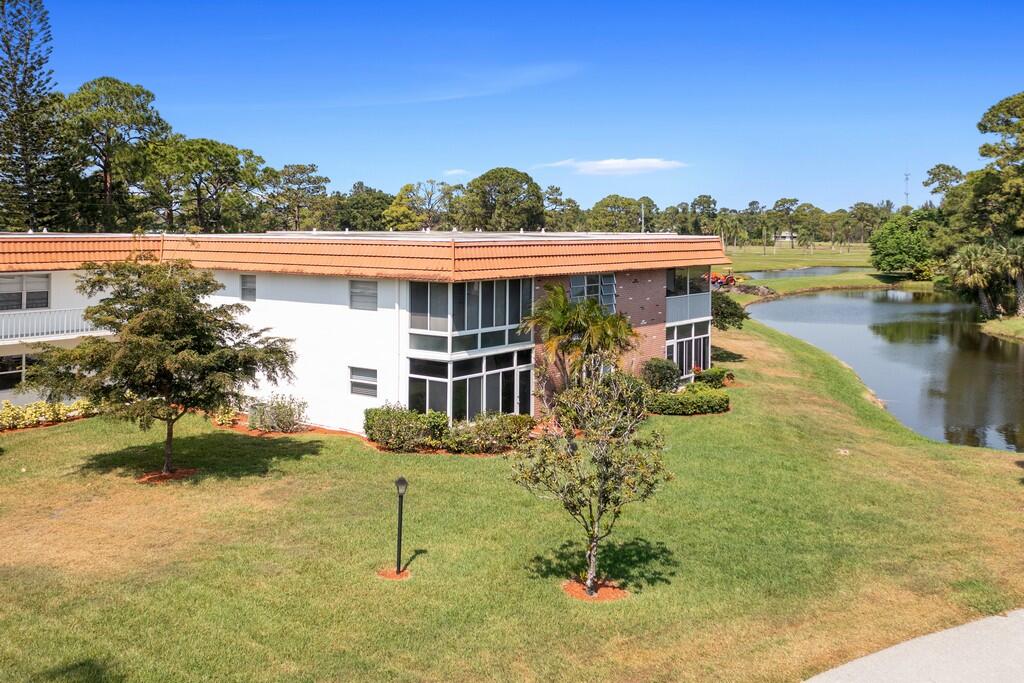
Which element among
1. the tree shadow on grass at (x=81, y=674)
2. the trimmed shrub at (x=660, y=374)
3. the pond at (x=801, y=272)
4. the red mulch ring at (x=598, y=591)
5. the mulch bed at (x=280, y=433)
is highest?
the pond at (x=801, y=272)

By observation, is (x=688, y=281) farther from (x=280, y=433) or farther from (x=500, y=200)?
(x=500, y=200)

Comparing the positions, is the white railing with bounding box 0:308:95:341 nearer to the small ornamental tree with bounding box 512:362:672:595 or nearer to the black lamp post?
the black lamp post

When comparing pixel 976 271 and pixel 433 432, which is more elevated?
pixel 976 271

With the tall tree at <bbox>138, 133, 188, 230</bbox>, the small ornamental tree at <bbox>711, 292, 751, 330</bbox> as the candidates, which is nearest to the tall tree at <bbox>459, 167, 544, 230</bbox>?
the tall tree at <bbox>138, 133, 188, 230</bbox>

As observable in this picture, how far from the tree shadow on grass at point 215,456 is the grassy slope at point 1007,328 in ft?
172

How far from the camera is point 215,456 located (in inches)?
863

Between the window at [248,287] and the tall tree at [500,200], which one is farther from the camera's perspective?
the tall tree at [500,200]

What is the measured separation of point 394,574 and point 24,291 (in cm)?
1810

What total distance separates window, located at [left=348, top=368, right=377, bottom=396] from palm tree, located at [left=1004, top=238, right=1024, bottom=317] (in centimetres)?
5687

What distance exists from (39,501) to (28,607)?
5882 millimetres

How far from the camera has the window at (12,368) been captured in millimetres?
25547

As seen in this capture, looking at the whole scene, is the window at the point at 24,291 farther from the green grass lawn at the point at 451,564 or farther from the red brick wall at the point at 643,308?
the red brick wall at the point at 643,308

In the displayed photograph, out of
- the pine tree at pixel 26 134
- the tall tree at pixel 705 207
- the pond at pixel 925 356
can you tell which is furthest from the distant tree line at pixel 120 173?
the tall tree at pixel 705 207

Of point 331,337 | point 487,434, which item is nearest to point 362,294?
point 331,337
